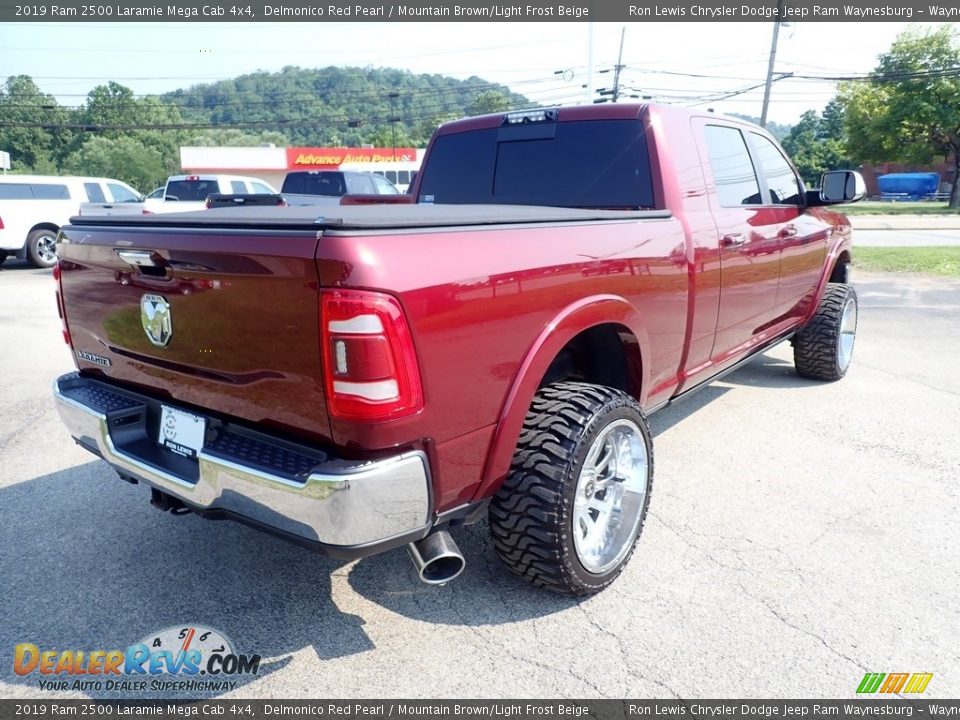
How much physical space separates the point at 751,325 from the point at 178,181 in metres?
15.9

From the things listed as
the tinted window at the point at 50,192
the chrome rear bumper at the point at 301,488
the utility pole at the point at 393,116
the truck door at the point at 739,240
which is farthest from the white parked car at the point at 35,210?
the utility pole at the point at 393,116

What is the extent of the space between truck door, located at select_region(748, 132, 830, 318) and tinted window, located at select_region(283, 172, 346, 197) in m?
11.9

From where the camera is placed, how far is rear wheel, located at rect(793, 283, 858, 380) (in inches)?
208

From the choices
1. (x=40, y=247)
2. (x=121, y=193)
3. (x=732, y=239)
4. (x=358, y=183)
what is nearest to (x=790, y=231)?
(x=732, y=239)

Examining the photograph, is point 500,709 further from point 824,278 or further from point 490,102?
point 490,102

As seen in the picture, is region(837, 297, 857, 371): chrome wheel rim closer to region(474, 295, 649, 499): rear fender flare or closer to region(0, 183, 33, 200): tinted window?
region(474, 295, 649, 499): rear fender flare

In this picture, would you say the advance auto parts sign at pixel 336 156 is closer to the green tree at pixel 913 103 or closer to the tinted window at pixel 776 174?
the green tree at pixel 913 103

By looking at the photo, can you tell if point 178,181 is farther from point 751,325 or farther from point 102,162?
point 102,162

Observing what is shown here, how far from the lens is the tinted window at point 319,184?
15230 millimetres

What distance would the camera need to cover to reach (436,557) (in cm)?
210

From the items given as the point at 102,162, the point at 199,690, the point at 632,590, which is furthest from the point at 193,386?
the point at 102,162

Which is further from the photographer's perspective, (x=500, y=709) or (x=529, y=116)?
(x=529, y=116)

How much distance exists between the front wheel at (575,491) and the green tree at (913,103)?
47.9 metres

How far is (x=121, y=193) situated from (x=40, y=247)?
263 centimetres
